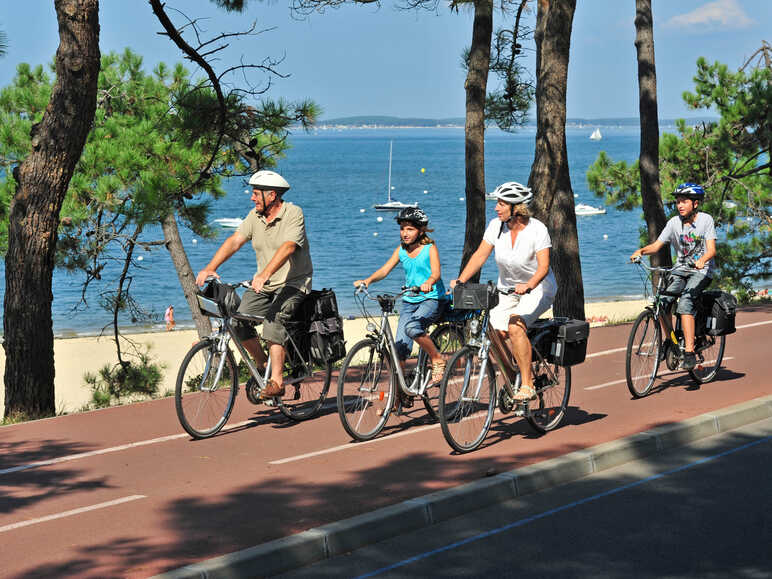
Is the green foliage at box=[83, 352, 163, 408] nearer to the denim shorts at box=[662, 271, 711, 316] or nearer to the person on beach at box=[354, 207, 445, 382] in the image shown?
the person on beach at box=[354, 207, 445, 382]

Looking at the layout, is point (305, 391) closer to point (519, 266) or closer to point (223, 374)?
point (223, 374)

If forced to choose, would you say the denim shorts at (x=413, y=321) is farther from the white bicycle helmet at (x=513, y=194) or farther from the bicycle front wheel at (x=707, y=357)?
the bicycle front wheel at (x=707, y=357)

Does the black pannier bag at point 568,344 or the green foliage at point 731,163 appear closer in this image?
the black pannier bag at point 568,344

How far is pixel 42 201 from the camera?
39.0 feet

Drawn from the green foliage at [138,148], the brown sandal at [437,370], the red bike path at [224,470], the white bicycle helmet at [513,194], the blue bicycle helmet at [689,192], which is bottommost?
the red bike path at [224,470]

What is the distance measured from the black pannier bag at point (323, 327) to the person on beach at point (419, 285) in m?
0.53

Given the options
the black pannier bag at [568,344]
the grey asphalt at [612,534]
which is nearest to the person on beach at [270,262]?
the black pannier bag at [568,344]

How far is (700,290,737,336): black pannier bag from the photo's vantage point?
32.4ft

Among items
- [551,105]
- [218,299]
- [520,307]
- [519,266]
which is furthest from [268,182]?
[551,105]

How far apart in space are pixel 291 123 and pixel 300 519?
30.7ft

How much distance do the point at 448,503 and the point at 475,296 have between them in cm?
185

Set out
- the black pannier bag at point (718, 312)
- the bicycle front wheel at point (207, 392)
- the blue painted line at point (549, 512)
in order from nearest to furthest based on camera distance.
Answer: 1. the blue painted line at point (549, 512)
2. the bicycle front wheel at point (207, 392)
3. the black pannier bag at point (718, 312)

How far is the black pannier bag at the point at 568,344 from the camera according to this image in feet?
26.5

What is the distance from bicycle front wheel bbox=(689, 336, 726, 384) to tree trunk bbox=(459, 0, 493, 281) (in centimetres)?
729
